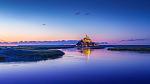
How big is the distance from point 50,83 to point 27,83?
238 centimetres

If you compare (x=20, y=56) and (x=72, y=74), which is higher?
(x=20, y=56)

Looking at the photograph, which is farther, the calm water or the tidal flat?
the tidal flat

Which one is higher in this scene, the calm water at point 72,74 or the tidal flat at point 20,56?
the tidal flat at point 20,56

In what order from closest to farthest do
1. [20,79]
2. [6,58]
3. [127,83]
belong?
[127,83] → [20,79] → [6,58]

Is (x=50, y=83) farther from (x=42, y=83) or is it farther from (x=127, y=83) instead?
(x=127, y=83)

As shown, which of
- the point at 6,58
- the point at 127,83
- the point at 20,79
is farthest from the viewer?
the point at 6,58

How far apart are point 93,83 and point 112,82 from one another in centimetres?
210

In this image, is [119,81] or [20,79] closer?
[119,81]

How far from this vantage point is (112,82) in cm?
2655

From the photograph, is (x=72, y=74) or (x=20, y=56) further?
(x=20, y=56)

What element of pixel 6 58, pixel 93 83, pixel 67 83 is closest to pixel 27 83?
pixel 67 83

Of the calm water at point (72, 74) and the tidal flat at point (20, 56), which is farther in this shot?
the tidal flat at point (20, 56)

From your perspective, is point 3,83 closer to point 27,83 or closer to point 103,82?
point 27,83

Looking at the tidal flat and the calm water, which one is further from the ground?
the tidal flat
